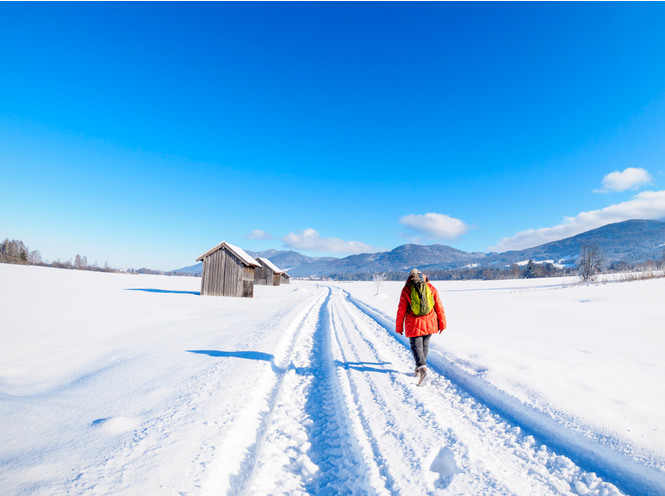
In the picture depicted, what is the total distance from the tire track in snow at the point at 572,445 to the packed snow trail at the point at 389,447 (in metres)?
0.09

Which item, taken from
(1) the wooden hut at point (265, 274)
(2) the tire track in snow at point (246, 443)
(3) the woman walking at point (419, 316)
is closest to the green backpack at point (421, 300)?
(3) the woman walking at point (419, 316)

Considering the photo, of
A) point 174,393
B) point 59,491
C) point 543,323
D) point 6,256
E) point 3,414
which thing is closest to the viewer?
point 59,491

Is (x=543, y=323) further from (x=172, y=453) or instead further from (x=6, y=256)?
(x=6, y=256)

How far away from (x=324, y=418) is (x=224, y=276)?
22212 millimetres

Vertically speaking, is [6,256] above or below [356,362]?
Result: above

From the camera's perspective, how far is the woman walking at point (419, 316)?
5.16m

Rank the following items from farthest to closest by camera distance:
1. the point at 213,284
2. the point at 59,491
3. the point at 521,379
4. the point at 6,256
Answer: the point at 6,256 → the point at 213,284 → the point at 521,379 → the point at 59,491

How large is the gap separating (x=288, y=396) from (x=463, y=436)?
8.18 ft

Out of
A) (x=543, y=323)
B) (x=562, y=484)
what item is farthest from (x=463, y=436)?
(x=543, y=323)

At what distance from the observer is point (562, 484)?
2.56m

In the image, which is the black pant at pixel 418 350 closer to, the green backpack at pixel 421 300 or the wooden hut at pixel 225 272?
the green backpack at pixel 421 300

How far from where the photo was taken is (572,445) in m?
3.09

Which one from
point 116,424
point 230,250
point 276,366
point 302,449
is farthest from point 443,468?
point 230,250

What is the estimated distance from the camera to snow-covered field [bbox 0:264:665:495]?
98.6 inches
